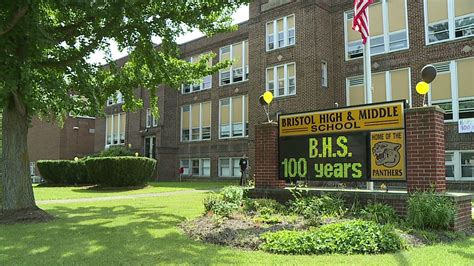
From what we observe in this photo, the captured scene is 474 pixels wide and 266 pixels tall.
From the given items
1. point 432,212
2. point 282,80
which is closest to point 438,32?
point 282,80

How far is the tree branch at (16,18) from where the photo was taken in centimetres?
1013

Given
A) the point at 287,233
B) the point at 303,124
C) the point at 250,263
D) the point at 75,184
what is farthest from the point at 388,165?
the point at 75,184

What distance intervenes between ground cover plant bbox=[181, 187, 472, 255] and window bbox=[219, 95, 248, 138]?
69.1 ft

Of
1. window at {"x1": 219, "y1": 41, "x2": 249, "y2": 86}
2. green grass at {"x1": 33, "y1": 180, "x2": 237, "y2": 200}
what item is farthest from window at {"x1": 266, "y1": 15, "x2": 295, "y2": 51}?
green grass at {"x1": 33, "y1": 180, "x2": 237, "y2": 200}

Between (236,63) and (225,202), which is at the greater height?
(236,63)

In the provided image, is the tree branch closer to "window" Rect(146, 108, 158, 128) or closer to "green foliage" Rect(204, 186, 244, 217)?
"green foliage" Rect(204, 186, 244, 217)

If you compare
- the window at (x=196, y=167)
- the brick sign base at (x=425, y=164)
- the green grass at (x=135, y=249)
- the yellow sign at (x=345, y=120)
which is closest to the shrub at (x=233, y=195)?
the green grass at (x=135, y=249)

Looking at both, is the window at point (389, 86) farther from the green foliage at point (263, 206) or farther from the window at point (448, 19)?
the green foliage at point (263, 206)

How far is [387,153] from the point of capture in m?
9.73

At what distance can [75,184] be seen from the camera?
27406 millimetres

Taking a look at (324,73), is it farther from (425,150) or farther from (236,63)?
(425,150)

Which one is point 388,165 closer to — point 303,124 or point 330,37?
point 303,124

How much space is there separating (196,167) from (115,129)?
12621 millimetres

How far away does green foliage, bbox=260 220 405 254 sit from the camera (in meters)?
6.94
